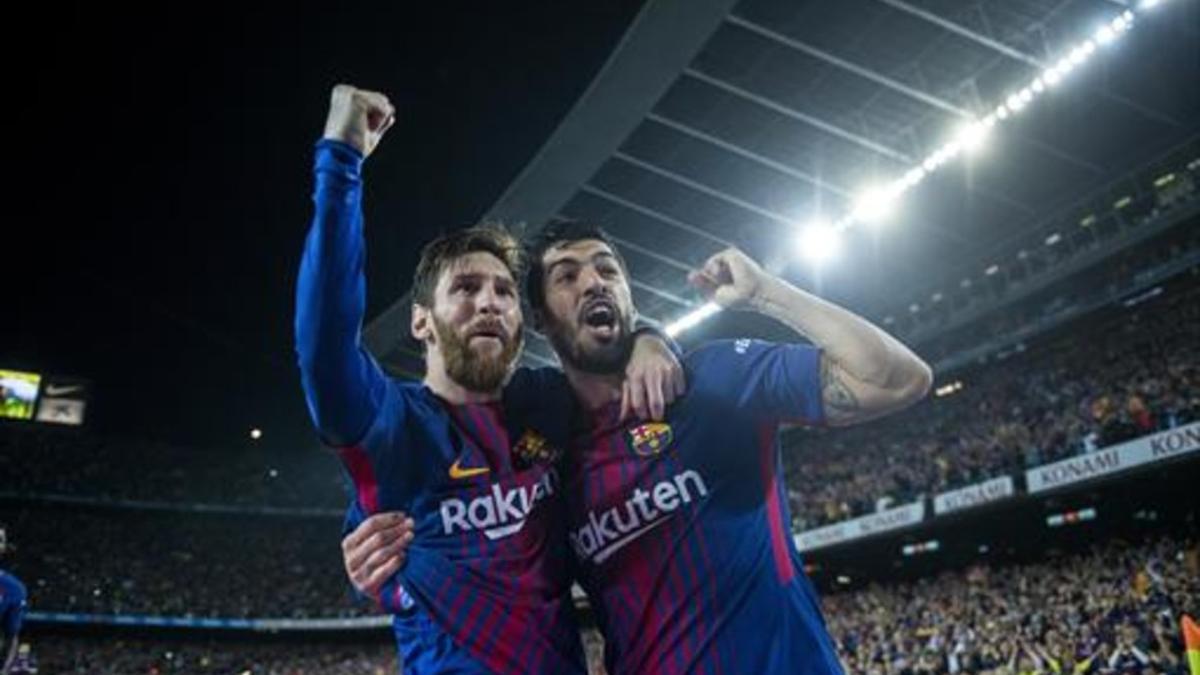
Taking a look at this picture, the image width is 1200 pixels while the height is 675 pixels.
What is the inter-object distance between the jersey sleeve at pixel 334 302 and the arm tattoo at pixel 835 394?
56.9 inches

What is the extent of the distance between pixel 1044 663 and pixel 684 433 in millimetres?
16937

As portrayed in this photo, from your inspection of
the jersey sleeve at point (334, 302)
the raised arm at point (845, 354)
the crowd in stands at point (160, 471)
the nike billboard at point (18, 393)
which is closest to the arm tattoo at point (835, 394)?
the raised arm at point (845, 354)

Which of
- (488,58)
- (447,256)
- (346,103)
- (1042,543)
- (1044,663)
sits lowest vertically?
(1044,663)

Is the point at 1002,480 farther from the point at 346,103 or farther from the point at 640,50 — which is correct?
the point at 346,103

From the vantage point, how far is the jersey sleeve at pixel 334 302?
2.46 m

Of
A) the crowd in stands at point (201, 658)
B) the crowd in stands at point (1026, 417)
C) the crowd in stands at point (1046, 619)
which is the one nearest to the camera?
the crowd in stands at point (1046, 619)

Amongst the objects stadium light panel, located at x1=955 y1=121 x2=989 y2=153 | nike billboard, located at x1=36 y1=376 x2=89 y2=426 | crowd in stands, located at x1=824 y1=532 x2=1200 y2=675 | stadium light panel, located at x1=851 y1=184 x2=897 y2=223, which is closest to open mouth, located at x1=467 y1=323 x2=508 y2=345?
crowd in stands, located at x1=824 y1=532 x2=1200 y2=675

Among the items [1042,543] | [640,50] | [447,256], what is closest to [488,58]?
[640,50]

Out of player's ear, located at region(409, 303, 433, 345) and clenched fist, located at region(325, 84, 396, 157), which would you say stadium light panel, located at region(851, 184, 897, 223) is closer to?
player's ear, located at region(409, 303, 433, 345)

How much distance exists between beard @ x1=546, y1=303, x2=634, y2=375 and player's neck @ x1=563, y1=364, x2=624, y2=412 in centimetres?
2

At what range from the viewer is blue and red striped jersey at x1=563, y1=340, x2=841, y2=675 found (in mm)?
2842

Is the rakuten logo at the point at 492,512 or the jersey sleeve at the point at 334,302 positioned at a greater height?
the jersey sleeve at the point at 334,302

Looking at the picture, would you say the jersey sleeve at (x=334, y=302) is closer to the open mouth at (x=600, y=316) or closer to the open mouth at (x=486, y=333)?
the open mouth at (x=486, y=333)

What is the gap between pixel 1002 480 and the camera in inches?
913
